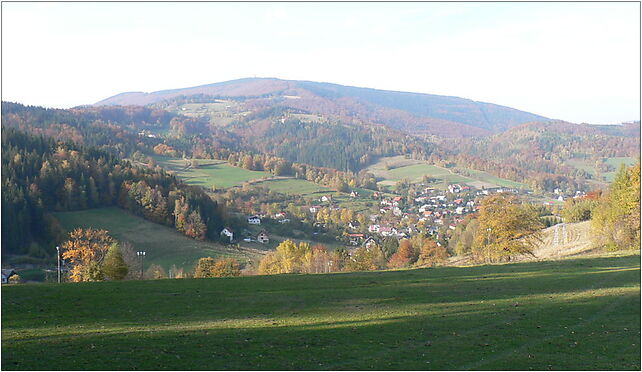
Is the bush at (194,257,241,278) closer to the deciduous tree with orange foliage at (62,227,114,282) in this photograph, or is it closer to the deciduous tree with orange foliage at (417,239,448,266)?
the deciduous tree with orange foliage at (62,227,114,282)

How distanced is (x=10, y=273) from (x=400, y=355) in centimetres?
5451

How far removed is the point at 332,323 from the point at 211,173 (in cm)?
15529

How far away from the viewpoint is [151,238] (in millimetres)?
91000

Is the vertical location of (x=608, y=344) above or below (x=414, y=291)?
above

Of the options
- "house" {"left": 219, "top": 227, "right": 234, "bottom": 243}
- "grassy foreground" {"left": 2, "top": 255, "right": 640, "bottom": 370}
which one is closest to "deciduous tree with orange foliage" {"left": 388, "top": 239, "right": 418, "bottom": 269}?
"house" {"left": 219, "top": 227, "right": 234, "bottom": 243}

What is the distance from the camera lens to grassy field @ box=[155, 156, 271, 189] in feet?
521

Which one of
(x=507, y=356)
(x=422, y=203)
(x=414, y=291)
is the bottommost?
(x=422, y=203)

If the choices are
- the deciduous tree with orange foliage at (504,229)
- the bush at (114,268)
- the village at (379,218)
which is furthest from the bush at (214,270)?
the village at (379,218)

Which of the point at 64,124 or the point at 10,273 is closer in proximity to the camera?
the point at 10,273

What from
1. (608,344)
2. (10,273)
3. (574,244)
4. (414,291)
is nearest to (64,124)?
(10,273)

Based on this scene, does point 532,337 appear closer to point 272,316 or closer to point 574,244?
point 272,316

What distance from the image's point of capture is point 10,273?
57.6 m

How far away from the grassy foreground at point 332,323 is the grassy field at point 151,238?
51.8m

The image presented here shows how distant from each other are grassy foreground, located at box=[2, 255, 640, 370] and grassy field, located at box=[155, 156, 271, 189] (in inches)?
5025
